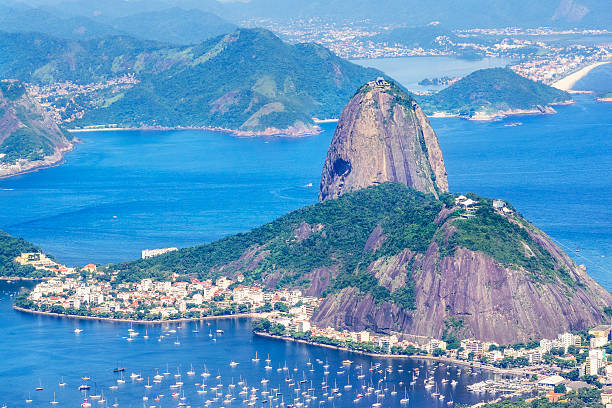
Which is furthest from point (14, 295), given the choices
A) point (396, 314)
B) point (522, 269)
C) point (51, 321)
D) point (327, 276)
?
point (522, 269)

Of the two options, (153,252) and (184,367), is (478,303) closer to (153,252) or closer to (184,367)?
(184,367)

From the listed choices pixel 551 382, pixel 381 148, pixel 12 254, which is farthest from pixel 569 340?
pixel 12 254

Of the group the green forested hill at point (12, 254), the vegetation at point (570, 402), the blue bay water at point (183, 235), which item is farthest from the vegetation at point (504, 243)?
the green forested hill at point (12, 254)

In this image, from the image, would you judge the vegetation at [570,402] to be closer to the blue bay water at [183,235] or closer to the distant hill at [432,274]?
the blue bay water at [183,235]

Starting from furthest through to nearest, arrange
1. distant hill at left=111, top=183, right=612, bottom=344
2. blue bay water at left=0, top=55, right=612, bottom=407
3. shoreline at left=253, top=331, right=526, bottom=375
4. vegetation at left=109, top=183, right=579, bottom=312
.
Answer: vegetation at left=109, top=183, right=579, bottom=312 < distant hill at left=111, top=183, right=612, bottom=344 < blue bay water at left=0, top=55, right=612, bottom=407 < shoreline at left=253, top=331, right=526, bottom=375

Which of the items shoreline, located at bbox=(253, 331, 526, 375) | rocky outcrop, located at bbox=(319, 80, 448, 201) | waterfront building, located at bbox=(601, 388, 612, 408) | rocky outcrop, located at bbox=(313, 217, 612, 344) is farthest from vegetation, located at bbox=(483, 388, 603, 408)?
rocky outcrop, located at bbox=(319, 80, 448, 201)

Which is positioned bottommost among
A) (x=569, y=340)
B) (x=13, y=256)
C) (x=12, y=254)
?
(x=569, y=340)

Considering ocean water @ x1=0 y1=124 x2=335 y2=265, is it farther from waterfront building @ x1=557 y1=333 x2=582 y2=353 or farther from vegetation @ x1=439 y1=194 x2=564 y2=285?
waterfront building @ x1=557 y1=333 x2=582 y2=353

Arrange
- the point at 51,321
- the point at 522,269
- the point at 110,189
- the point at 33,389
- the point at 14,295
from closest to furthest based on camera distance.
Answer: the point at 33,389
the point at 522,269
the point at 51,321
the point at 14,295
the point at 110,189

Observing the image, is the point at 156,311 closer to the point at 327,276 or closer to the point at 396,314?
the point at 327,276
